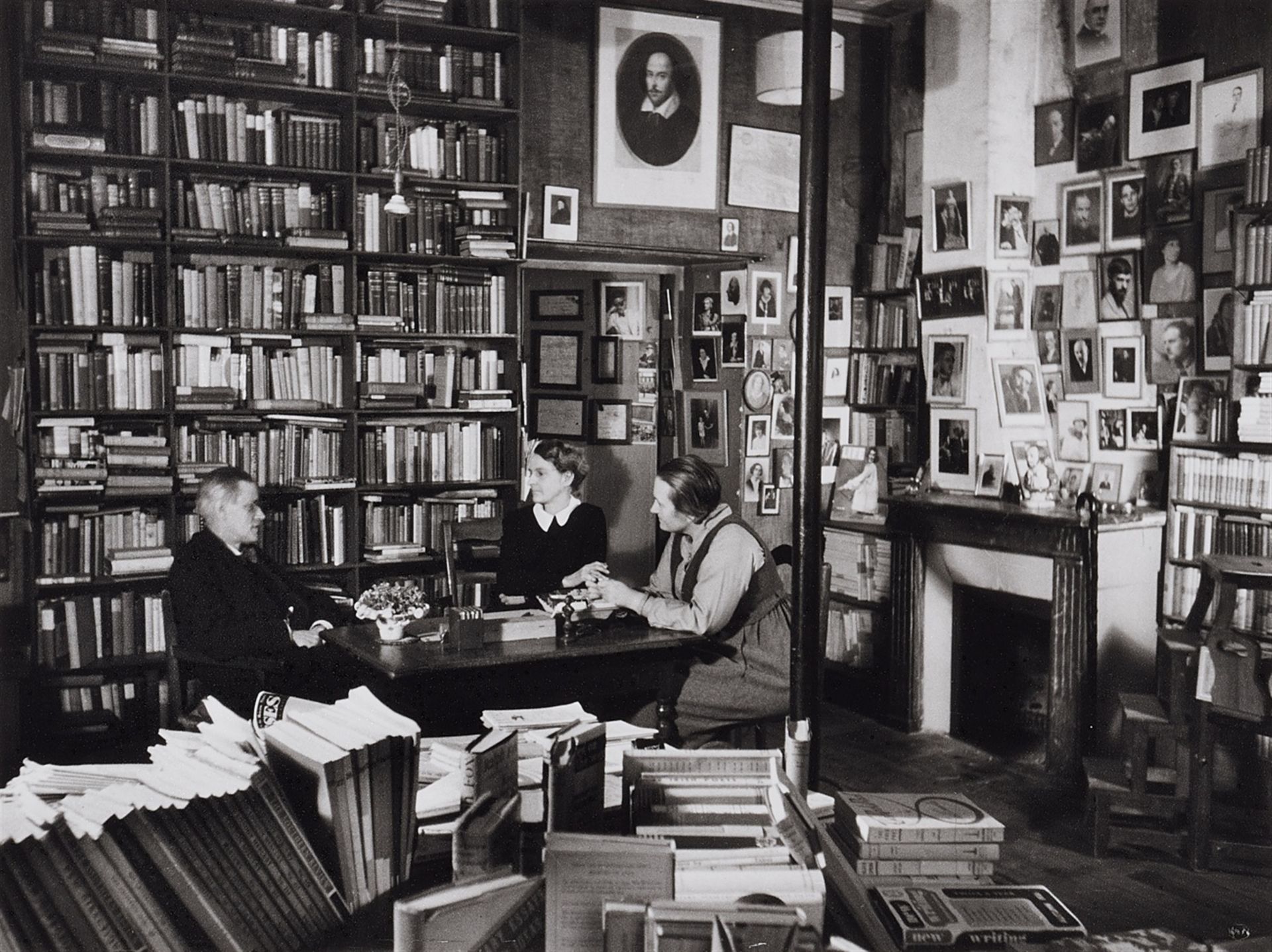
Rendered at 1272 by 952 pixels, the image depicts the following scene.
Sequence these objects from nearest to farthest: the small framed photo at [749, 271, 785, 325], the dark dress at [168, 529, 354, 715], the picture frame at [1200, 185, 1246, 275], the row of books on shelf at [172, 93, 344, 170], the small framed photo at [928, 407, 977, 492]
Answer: the dark dress at [168, 529, 354, 715]
the picture frame at [1200, 185, 1246, 275]
the row of books on shelf at [172, 93, 344, 170]
the small framed photo at [928, 407, 977, 492]
the small framed photo at [749, 271, 785, 325]

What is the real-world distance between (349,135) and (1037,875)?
14.1 ft

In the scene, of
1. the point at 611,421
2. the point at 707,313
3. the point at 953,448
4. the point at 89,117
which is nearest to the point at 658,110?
the point at 707,313

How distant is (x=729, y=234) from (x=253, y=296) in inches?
109

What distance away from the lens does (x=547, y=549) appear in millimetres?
4949

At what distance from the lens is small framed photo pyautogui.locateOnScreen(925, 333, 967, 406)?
598 cm

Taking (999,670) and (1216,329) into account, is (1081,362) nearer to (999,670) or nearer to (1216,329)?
(1216,329)

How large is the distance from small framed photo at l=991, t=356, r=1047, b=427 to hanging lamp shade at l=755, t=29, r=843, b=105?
1697 mm

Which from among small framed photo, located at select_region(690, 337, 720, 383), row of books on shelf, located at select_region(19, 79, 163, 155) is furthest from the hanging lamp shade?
row of books on shelf, located at select_region(19, 79, 163, 155)

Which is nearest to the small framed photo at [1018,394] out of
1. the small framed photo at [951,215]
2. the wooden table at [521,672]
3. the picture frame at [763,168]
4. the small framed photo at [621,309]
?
the small framed photo at [951,215]

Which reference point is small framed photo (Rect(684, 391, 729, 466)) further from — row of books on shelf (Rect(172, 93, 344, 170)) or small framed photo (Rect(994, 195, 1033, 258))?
row of books on shelf (Rect(172, 93, 344, 170))

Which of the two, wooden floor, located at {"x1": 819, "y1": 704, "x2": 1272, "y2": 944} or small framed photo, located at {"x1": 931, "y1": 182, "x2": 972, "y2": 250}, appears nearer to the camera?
wooden floor, located at {"x1": 819, "y1": 704, "x2": 1272, "y2": 944}

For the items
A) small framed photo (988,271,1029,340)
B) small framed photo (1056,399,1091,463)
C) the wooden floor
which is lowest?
the wooden floor

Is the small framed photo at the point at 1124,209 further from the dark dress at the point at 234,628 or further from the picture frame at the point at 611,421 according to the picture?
the dark dress at the point at 234,628

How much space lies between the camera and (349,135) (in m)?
5.36
